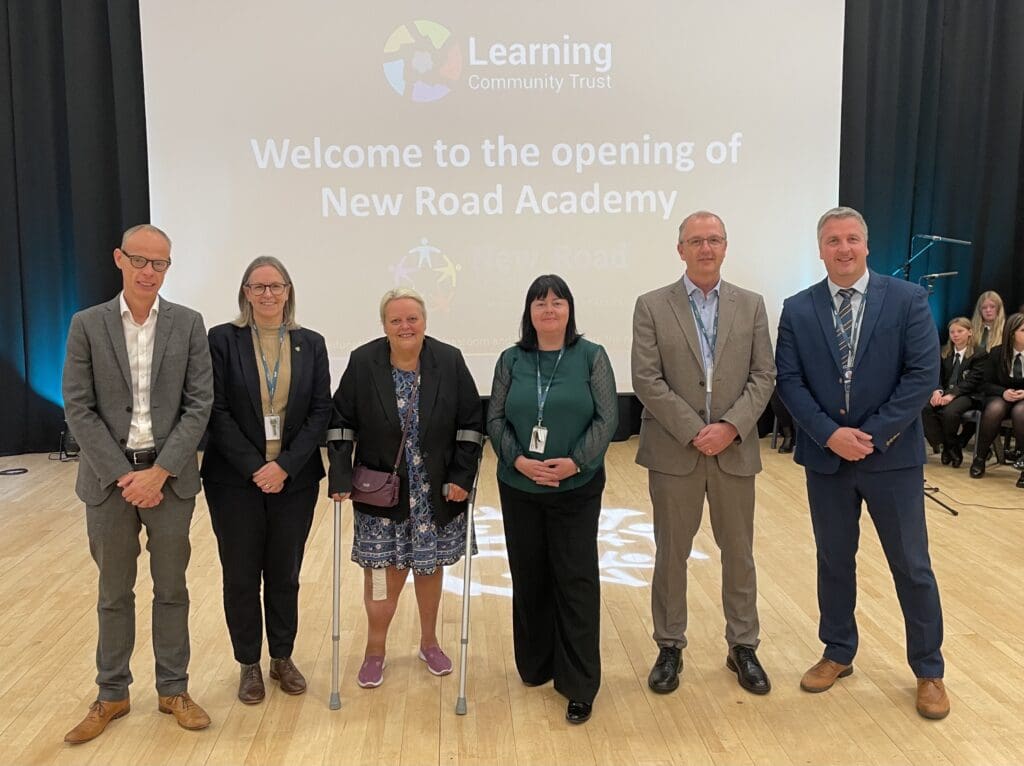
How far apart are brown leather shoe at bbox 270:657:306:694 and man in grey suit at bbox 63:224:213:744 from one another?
0.31 metres

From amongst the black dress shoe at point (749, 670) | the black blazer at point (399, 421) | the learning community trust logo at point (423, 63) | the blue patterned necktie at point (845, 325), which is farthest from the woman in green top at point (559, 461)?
the learning community trust logo at point (423, 63)

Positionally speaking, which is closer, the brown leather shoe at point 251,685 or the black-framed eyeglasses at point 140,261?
the black-framed eyeglasses at point 140,261

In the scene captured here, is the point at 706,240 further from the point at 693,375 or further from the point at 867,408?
the point at 867,408

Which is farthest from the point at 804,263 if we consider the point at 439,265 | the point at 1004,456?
the point at 439,265

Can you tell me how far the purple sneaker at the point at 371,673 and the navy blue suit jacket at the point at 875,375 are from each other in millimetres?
1747

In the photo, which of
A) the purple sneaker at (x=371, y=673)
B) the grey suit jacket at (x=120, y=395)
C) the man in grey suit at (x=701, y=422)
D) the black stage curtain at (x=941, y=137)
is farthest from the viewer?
the black stage curtain at (x=941, y=137)

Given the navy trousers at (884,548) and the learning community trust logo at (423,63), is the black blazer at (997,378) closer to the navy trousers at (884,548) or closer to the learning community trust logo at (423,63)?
the navy trousers at (884,548)

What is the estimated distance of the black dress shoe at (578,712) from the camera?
110 inches

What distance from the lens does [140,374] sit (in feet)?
8.72

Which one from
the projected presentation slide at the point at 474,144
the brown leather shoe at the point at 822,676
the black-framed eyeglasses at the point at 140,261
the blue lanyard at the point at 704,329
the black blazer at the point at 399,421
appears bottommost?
the brown leather shoe at the point at 822,676

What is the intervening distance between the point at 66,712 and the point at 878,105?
7409 mm

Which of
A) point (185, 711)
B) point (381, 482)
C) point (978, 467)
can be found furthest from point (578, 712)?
point (978, 467)

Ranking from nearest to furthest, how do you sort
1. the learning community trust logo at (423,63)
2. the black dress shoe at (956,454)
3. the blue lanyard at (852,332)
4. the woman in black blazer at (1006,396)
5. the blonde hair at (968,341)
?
the blue lanyard at (852,332)
the woman in black blazer at (1006,396)
the learning community trust logo at (423,63)
the black dress shoe at (956,454)
the blonde hair at (968,341)

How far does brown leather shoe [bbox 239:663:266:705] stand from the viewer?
2.95m
